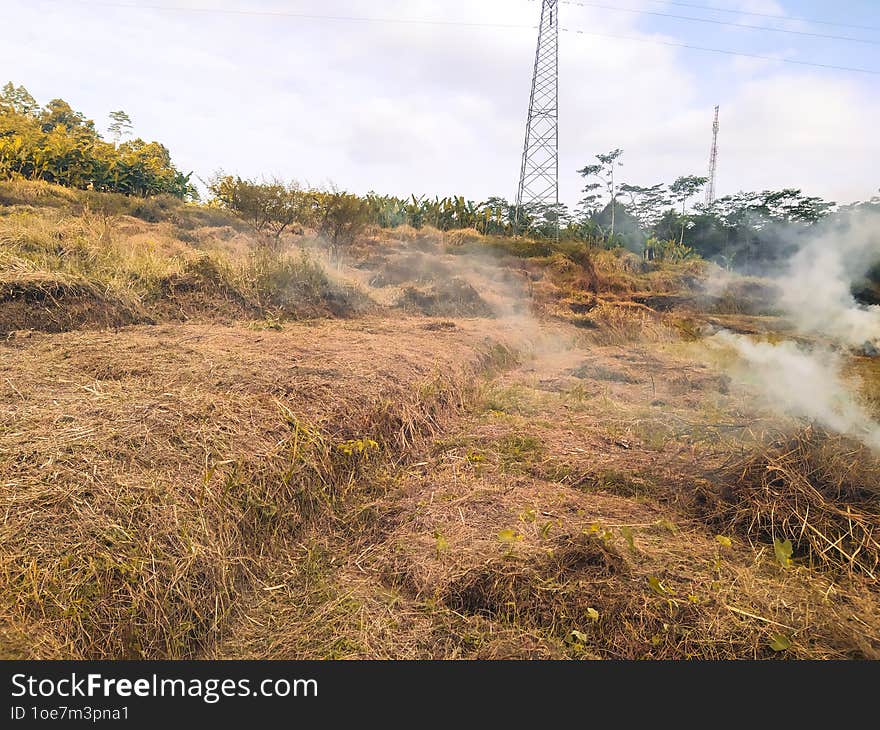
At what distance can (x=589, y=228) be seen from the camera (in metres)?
28.0

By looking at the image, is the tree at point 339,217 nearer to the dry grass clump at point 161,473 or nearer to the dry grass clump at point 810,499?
the dry grass clump at point 161,473

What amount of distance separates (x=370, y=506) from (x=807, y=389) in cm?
523

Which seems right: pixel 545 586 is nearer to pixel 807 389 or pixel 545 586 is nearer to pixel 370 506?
pixel 370 506

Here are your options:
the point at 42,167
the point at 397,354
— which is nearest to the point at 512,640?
the point at 397,354

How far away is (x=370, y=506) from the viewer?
352 centimetres

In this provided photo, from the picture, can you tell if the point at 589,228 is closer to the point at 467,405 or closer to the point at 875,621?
the point at 467,405

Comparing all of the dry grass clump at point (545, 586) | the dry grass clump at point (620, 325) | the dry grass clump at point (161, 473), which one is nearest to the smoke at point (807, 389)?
the dry grass clump at point (545, 586)

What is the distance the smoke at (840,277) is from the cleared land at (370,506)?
489 centimetres

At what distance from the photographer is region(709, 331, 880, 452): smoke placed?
4216 millimetres

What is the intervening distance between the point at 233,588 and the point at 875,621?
10.1ft

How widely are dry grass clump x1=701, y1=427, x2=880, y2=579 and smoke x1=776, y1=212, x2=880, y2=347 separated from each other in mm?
7164

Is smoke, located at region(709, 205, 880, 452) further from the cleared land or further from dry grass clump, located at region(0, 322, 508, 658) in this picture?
dry grass clump, located at region(0, 322, 508, 658)

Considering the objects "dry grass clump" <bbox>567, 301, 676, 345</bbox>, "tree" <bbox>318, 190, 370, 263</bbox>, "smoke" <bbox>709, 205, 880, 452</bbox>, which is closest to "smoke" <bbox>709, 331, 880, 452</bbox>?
"smoke" <bbox>709, 205, 880, 452</bbox>

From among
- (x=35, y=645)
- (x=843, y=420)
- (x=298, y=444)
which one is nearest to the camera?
(x=35, y=645)
